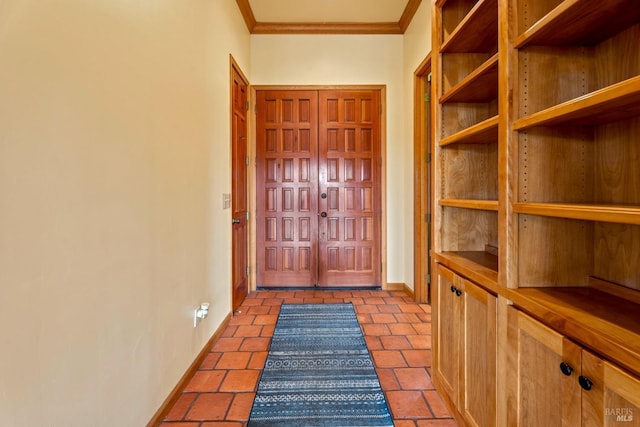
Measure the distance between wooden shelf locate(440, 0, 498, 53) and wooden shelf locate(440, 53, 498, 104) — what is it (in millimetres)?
Answer: 191

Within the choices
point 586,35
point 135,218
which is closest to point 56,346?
point 135,218

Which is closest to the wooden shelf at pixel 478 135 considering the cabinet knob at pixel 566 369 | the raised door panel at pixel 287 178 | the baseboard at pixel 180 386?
the cabinet knob at pixel 566 369

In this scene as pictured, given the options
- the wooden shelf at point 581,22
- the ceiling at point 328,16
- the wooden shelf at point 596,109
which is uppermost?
the ceiling at point 328,16

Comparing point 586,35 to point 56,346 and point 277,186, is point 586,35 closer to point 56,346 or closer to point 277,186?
point 56,346

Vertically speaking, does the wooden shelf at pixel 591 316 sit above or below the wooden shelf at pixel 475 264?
below

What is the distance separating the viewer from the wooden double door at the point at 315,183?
12.7 feet

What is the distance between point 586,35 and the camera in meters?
1.11

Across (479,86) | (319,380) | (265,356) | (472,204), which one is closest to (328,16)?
(479,86)

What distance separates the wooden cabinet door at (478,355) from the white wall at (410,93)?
2.07 meters

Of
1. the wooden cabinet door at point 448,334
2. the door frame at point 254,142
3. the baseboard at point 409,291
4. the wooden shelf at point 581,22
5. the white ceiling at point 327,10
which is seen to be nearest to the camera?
the wooden shelf at point 581,22

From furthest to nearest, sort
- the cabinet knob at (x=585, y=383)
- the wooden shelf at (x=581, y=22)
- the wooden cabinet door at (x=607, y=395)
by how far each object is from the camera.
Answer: the wooden shelf at (x=581, y=22), the cabinet knob at (x=585, y=383), the wooden cabinet door at (x=607, y=395)

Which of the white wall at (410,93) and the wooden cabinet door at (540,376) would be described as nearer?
the wooden cabinet door at (540,376)

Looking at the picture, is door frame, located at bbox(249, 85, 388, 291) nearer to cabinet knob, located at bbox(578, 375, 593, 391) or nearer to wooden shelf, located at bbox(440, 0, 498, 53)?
wooden shelf, located at bbox(440, 0, 498, 53)

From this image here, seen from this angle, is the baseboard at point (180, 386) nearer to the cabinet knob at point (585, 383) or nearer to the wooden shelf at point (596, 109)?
the cabinet knob at point (585, 383)
